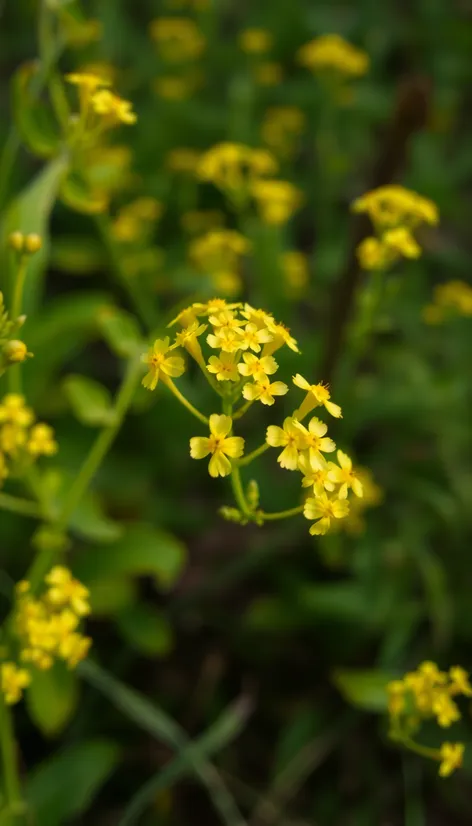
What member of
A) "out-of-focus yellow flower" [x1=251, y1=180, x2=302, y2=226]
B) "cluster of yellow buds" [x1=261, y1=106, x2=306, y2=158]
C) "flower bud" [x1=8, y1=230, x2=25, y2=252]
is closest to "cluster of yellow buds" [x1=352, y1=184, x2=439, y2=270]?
"out-of-focus yellow flower" [x1=251, y1=180, x2=302, y2=226]

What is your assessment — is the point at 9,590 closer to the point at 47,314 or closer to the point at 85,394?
the point at 85,394

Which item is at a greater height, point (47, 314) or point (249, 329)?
point (47, 314)

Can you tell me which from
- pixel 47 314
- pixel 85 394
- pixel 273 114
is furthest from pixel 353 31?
pixel 85 394

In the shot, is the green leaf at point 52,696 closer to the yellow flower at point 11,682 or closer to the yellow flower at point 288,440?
the yellow flower at point 11,682

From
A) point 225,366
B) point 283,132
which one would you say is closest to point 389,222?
point 225,366

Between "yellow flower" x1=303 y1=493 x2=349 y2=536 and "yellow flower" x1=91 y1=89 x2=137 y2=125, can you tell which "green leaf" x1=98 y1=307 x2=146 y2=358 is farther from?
"yellow flower" x1=303 y1=493 x2=349 y2=536
